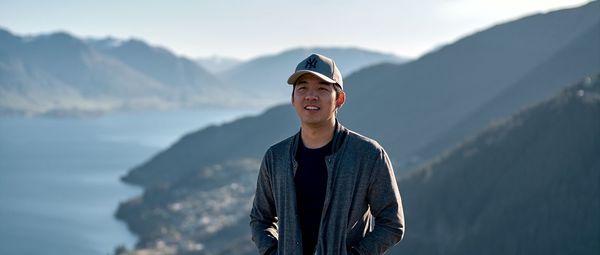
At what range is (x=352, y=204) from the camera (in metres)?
Answer: 3.26

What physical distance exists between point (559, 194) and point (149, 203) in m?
55.6

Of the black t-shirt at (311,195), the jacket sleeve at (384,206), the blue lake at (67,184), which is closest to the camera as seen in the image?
the jacket sleeve at (384,206)

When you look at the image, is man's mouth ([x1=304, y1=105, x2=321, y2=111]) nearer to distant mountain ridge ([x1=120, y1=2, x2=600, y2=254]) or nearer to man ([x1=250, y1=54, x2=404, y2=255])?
man ([x1=250, y1=54, x2=404, y2=255])

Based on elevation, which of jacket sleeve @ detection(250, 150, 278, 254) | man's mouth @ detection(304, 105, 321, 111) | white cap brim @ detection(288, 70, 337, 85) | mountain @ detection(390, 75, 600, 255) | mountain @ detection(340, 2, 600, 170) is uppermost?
mountain @ detection(340, 2, 600, 170)

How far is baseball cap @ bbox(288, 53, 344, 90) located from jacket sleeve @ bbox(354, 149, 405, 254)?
0.42m

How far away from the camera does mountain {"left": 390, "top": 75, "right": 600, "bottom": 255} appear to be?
35625mm

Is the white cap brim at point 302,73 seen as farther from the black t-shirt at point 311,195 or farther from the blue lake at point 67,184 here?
the blue lake at point 67,184

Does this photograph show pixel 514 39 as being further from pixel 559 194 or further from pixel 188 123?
pixel 188 123

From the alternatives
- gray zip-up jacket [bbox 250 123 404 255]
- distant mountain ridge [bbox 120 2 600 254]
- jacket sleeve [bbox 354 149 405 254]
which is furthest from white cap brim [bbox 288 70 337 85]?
distant mountain ridge [bbox 120 2 600 254]

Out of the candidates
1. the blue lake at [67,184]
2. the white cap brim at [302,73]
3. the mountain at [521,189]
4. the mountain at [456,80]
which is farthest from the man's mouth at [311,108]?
the mountain at [456,80]

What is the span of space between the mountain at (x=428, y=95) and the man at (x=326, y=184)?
62.8m

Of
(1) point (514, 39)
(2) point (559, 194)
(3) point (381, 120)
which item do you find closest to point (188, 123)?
(3) point (381, 120)

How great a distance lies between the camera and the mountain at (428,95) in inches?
3088

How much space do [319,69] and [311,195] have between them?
598 mm
